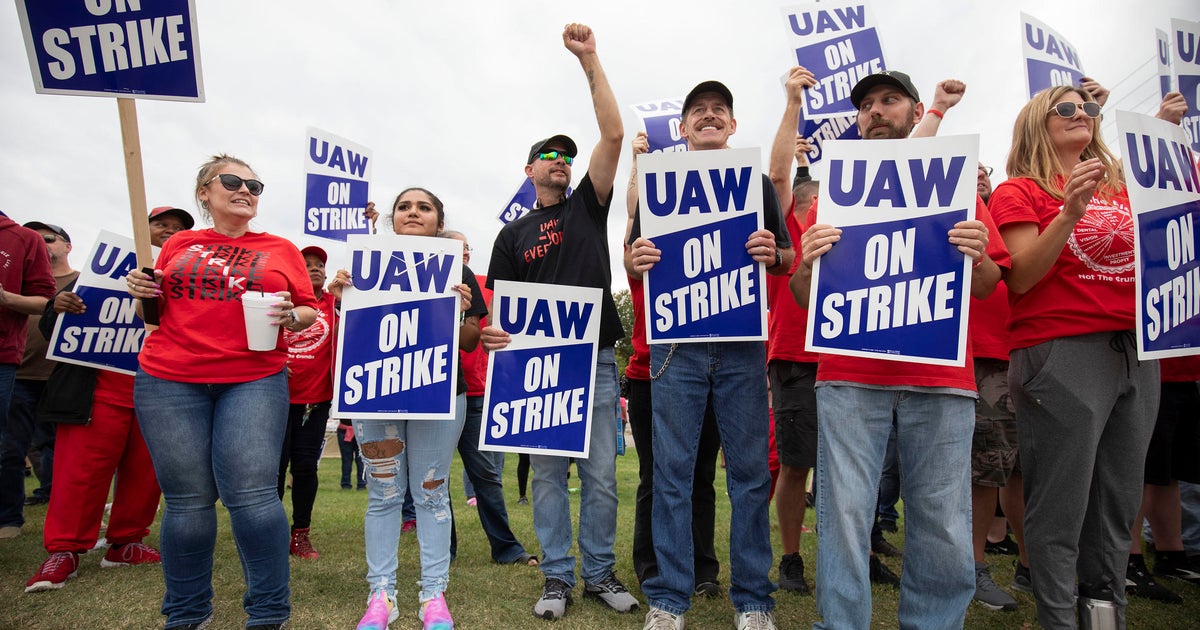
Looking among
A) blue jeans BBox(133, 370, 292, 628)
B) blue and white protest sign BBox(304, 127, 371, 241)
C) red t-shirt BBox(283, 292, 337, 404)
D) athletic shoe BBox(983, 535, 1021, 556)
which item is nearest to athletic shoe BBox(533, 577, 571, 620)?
blue jeans BBox(133, 370, 292, 628)

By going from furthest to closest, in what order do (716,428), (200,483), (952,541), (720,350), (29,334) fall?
(29,334) < (716,428) < (720,350) < (200,483) < (952,541)

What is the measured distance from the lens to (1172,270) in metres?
2.78

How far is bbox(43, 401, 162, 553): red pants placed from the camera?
3.93m

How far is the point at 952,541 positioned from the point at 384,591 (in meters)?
2.58

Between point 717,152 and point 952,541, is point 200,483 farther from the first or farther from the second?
point 952,541

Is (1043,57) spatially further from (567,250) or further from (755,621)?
(755,621)

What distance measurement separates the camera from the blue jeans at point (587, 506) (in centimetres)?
348

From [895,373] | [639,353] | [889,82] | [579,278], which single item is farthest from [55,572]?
[889,82]

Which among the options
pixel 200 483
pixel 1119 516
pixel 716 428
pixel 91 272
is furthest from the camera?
pixel 91 272

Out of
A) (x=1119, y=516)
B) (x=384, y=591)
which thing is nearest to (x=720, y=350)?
(x=1119, y=516)

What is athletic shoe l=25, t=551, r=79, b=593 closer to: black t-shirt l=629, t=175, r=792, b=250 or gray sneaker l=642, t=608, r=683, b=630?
gray sneaker l=642, t=608, r=683, b=630

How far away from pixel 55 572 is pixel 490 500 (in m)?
2.56

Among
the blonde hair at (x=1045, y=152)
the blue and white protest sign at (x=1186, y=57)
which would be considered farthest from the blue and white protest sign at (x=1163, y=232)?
the blue and white protest sign at (x=1186, y=57)

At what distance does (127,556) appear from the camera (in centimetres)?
426
